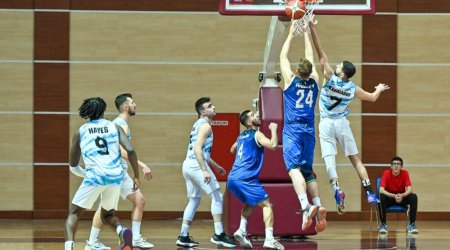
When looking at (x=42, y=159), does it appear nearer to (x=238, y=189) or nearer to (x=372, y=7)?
(x=238, y=189)

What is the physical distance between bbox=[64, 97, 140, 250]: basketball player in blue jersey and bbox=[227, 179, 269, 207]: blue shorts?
2.11 m

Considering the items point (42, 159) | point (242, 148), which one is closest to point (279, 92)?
point (242, 148)

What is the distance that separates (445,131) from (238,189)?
7449mm

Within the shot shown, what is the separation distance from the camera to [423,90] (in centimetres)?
1992

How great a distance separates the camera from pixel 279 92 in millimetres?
15406

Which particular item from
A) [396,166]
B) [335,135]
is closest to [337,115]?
[335,135]

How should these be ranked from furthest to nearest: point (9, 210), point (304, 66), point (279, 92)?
point (9, 210), point (279, 92), point (304, 66)

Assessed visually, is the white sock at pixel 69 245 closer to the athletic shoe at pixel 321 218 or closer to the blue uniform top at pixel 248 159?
the blue uniform top at pixel 248 159

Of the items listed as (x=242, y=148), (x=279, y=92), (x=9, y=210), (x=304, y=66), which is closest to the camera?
(x=304, y=66)

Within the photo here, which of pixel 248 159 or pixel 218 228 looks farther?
pixel 218 228

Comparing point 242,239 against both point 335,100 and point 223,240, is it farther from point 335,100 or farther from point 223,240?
point 335,100

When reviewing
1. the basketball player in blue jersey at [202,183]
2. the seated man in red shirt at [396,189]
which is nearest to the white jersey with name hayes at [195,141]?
the basketball player in blue jersey at [202,183]

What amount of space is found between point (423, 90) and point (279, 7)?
24.2ft

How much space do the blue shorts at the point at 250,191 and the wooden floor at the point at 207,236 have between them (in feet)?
2.40
